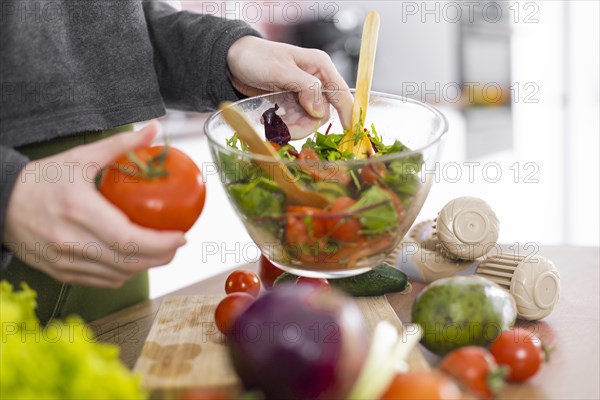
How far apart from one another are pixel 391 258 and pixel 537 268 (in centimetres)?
24

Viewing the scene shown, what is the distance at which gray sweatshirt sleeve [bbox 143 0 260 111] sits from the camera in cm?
111

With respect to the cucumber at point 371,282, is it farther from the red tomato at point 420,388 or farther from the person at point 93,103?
the red tomato at point 420,388

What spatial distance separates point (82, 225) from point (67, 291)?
40cm

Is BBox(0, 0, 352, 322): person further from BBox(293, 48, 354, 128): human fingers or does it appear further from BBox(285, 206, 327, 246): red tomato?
BBox(285, 206, 327, 246): red tomato

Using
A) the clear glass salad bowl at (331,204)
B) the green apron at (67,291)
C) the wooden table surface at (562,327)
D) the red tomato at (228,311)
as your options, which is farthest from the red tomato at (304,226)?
the green apron at (67,291)

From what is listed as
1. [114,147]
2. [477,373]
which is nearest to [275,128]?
[114,147]

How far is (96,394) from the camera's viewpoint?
1.82 feet

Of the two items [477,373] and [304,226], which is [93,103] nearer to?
[304,226]

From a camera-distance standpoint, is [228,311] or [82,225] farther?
[228,311]

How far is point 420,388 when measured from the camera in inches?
23.6

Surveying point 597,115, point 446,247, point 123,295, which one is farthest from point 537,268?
point 597,115

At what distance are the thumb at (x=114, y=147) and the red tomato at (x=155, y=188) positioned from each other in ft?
0.05

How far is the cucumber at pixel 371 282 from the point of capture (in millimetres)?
955

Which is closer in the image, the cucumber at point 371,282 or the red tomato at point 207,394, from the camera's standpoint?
the red tomato at point 207,394
